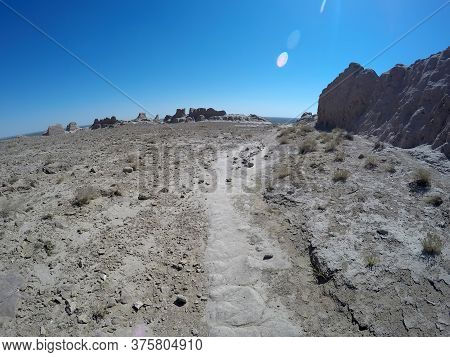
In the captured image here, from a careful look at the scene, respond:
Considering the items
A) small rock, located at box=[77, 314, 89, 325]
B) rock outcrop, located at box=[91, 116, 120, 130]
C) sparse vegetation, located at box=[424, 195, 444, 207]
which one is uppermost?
rock outcrop, located at box=[91, 116, 120, 130]

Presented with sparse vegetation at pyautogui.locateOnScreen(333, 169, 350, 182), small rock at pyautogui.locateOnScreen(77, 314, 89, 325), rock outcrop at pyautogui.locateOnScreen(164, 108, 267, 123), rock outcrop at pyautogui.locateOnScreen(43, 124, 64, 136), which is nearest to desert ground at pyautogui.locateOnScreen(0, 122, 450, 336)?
small rock at pyautogui.locateOnScreen(77, 314, 89, 325)

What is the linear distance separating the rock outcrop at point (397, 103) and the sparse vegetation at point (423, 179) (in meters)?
2.28

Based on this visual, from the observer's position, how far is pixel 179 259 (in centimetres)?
793

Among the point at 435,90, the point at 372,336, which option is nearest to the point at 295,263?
the point at 372,336

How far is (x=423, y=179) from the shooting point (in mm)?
10109

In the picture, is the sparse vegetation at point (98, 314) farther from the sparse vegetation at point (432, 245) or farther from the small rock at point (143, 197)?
the sparse vegetation at point (432, 245)

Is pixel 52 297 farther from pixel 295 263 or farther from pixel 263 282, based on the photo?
pixel 295 263

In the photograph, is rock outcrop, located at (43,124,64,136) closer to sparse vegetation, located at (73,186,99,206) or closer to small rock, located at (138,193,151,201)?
sparse vegetation, located at (73,186,99,206)

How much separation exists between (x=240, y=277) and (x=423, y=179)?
24.1ft

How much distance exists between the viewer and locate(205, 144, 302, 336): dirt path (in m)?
5.79

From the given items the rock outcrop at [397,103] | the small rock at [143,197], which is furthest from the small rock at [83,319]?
the rock outcrop at [397,103]

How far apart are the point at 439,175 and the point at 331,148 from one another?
18.9 feet

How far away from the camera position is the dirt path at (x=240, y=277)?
19.0 ft

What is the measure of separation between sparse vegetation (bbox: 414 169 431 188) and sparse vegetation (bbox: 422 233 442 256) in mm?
3338
